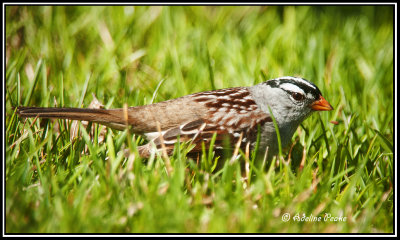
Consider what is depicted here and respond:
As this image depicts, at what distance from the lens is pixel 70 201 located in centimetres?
264

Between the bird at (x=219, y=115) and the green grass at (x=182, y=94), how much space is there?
0.13 meters

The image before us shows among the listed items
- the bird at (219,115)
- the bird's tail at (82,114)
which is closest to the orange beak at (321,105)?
the bird at (219,115)

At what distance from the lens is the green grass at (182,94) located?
2.51 meters

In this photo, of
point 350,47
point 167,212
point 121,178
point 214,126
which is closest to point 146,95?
point 214,126

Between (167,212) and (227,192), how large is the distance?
0.41 m

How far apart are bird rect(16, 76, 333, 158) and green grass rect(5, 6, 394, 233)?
0.13 meters

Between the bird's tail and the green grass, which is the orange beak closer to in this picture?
the green grass

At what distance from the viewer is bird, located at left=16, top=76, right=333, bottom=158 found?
326cm

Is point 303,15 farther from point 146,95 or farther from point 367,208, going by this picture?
point 367,208

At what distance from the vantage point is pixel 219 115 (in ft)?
11.1

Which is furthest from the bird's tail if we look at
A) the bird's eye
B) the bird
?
the bird's eye

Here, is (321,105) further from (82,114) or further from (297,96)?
(82,114)

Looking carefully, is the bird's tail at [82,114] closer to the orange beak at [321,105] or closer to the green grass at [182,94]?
the green grass at [182,94]

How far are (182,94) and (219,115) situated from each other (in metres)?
0.98
